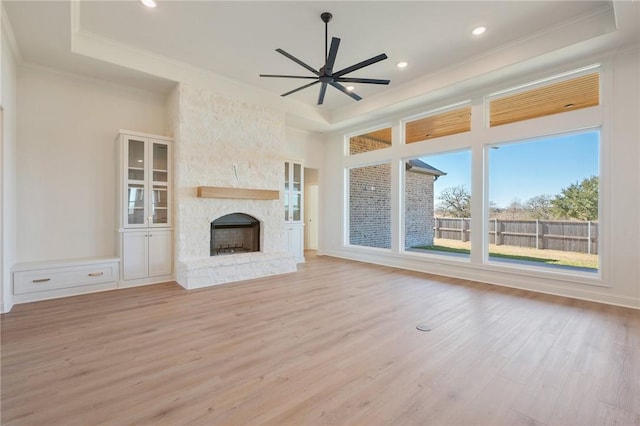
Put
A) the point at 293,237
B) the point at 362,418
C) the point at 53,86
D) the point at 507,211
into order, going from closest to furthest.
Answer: the point at 362,418
the point at 53,86
the point at 507,211
the point at 293,237

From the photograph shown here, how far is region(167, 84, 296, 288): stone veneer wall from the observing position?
4863 millimetres

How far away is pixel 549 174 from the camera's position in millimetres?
4559

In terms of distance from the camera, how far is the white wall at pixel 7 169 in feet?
10.9

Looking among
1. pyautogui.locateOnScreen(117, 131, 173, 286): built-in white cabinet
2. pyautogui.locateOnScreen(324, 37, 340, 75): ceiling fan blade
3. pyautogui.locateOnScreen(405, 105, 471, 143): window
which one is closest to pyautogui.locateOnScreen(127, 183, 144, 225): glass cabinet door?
pyautogui.locateOnScreen(117, 131, 173, 286): built-in white cabinet

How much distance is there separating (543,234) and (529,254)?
1.40 feet

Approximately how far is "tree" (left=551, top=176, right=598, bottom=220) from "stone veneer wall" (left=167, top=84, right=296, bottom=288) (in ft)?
15.5

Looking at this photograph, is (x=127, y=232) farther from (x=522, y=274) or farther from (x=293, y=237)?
(x=522, y=274)

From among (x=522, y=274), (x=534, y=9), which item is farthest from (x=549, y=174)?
(x=534, y=9)

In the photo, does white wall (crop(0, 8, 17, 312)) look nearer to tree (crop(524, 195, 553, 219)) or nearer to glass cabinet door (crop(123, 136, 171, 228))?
glass cabinet door (crop(123, 136, 171, 228))

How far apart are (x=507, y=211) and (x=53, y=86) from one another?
783cm

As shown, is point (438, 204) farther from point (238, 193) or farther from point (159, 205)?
point (159, 205)

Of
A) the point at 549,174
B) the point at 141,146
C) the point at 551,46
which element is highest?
the point at 551,46

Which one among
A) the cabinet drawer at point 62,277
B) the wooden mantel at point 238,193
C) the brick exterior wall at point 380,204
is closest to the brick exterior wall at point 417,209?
the brick exterior wall at point 380,204

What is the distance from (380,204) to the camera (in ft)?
23.3
